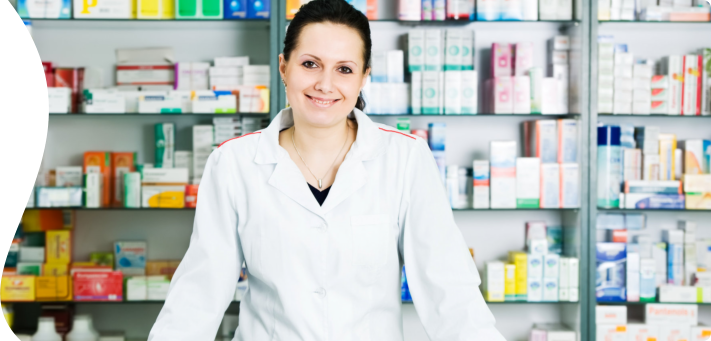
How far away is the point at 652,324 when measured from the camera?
10.3 feet

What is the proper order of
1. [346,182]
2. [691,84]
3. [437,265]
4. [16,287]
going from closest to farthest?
[437,265], [346,182], [16,287], [691,84]

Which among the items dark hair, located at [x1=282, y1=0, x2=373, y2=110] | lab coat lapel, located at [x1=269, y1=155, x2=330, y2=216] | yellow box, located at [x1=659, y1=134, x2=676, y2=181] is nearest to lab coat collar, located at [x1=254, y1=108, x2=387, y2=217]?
lab coat lapel, located at [x1=269, y1=155, x2=330, y2=216]

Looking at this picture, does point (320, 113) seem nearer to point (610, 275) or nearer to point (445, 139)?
point (445, 139)

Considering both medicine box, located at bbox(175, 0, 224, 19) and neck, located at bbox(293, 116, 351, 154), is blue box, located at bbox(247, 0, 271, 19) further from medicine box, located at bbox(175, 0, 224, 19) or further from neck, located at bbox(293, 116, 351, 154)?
neck, located at bbox(293, 116, 351, 154)

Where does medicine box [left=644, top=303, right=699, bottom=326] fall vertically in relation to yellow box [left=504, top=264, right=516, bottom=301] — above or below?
below

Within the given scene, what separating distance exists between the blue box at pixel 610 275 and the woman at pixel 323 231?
79.4 inches

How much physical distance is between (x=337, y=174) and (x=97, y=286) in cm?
212

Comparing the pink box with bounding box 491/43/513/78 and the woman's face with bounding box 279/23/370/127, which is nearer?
the woman's face with bounding box 279/23/370/127

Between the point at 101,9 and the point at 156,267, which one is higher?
the point at 101,9

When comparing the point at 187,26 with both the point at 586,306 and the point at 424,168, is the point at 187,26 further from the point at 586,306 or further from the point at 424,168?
the point at 586,306

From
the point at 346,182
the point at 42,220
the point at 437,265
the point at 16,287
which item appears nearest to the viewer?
the point at 437,265

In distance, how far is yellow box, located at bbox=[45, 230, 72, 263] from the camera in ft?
10.6

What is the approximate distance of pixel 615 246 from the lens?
10.4 feet

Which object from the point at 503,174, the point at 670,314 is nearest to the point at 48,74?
the point at 503,174
